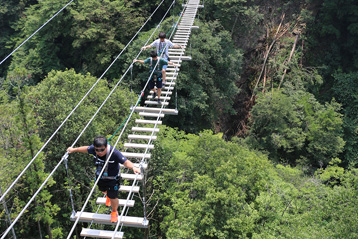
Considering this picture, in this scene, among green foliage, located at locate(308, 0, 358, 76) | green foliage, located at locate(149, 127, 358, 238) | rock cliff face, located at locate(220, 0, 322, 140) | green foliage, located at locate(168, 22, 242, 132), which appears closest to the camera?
green foliage, located at locate(149, 127, 358, 238)

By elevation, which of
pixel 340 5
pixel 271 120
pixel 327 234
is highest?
pixel 340 5

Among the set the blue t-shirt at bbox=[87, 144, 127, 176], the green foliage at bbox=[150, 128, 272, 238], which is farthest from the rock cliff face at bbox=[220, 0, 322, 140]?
the blue t-shirt at bbox=[87, 144, 127, 176]

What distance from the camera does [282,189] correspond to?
11188mm

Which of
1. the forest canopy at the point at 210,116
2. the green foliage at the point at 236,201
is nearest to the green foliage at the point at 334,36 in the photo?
the forest canopy at the point at 210,116

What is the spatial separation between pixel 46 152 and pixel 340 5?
65.5 feet

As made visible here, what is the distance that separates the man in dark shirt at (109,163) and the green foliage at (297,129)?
13711 millimetres

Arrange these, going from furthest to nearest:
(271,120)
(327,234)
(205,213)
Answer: (271,120), (205,213), (327,234)

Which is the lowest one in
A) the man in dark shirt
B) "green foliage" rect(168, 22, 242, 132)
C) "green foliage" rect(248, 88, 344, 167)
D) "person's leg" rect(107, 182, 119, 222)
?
"green foliage" rect(248, 88, 344, 167)

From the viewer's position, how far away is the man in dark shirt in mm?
4152

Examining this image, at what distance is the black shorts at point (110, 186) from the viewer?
4.55m

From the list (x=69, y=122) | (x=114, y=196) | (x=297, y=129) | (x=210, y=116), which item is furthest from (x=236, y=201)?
(x=297, y=129)

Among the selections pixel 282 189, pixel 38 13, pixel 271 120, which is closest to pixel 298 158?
pixel 271 120

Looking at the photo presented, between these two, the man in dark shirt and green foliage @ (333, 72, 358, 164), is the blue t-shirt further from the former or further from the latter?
green foliage @ (333, 72, 358, 164)

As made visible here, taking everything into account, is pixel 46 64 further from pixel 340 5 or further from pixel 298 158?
pixel 340 5
